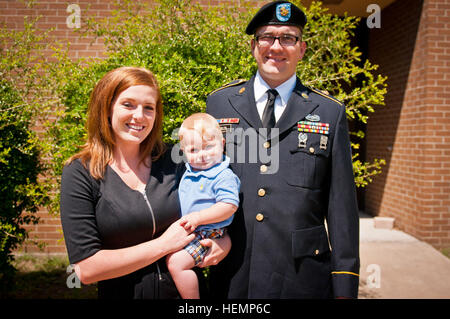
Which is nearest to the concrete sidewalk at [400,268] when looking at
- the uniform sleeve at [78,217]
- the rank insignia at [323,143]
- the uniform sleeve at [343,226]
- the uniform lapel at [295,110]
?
the uniform sleeve at [343,226]

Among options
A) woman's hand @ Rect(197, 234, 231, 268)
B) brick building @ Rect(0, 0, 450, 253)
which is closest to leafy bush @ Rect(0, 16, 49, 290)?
brick building @ Rect(0, 0, 450, 253)

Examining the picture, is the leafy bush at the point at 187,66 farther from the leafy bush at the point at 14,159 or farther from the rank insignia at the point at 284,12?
the rank insignia at the point at 284,12

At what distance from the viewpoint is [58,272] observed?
4957 millimetres

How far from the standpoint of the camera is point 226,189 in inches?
71.5

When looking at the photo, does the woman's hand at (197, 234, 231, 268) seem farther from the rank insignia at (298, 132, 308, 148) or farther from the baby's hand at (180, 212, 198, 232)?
the rank insignia at (298, 132, 308, 148)

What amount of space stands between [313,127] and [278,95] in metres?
0.29

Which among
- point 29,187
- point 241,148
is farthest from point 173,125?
point 29,187

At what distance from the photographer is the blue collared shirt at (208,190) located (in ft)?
5.96

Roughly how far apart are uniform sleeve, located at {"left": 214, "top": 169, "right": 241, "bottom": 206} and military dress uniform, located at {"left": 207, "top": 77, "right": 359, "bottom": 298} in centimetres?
20

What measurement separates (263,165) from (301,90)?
548 mm

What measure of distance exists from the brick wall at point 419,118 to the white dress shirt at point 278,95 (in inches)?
186

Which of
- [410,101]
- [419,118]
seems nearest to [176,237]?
[419,118]

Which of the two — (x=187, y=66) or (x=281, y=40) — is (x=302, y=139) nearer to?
(x=281, y=40)
